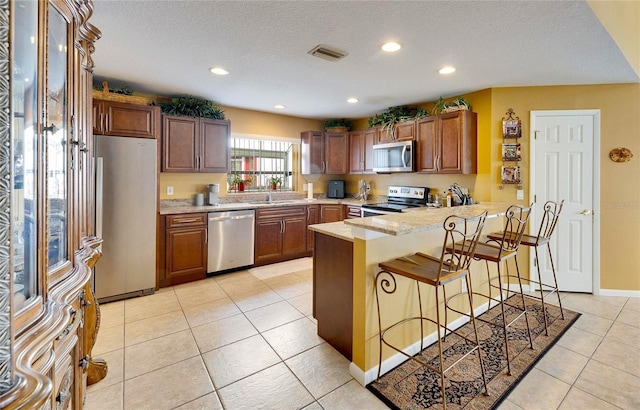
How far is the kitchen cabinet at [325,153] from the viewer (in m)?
5.37

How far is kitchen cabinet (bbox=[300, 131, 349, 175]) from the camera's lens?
17.6ft

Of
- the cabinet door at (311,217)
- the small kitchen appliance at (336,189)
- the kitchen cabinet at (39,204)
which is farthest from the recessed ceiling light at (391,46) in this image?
the small kitchen appliance at (336,189)

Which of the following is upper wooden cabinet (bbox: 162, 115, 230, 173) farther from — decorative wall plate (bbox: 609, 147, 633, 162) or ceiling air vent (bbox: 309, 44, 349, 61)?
decorative wall plate (bbox: 609, 147, 633, 162)

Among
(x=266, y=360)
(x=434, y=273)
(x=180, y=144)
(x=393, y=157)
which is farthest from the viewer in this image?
(x=393, y=157)

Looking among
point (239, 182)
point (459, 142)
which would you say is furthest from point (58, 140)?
point (239, 182)

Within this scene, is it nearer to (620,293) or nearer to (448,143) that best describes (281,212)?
(448,143)

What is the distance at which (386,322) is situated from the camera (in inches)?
81.5

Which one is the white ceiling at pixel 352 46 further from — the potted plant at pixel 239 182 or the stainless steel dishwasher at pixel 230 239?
the stainless steel dishwasher at pixel 230 239

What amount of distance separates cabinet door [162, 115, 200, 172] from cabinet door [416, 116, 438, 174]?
3.05 meters

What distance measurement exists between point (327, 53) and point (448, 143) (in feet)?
6.73

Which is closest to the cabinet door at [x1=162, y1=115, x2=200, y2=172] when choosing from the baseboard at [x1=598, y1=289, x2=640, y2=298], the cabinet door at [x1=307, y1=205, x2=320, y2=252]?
the cabinet door at [x1=307, y1=205, x2=320, y2=252]

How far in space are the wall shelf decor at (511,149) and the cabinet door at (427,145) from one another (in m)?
0.78

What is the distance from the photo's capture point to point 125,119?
331cm

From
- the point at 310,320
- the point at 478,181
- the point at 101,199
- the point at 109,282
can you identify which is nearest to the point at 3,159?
the point at 310,320
